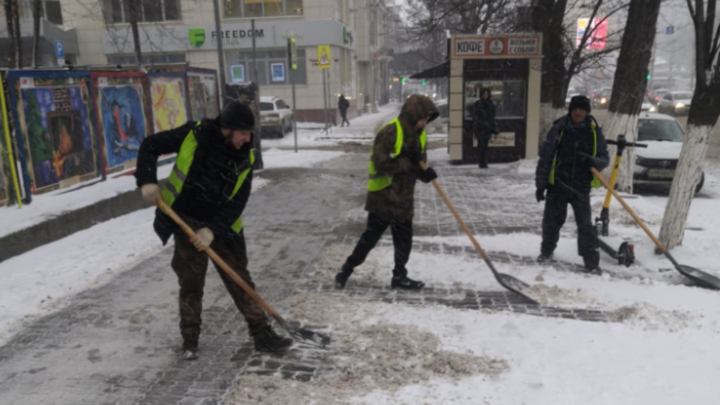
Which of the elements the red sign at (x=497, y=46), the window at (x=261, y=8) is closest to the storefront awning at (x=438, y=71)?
the red sign at (x=497, y=46)

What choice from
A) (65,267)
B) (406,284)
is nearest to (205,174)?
(406,284)

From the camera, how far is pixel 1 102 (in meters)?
6.67

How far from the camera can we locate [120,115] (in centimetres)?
929

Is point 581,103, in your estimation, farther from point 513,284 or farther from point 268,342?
point 268,342

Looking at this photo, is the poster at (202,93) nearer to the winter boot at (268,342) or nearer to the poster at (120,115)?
the poster at (120,115)

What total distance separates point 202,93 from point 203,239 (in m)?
9.15

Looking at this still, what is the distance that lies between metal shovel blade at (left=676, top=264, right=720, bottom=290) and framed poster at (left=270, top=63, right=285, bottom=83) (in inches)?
985

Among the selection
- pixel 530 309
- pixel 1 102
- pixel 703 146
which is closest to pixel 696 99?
pixel 703 146

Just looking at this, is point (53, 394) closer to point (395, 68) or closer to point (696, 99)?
point (696, 99)

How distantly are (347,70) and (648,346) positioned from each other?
30163 millimetres

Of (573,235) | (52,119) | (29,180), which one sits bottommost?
(573,235)

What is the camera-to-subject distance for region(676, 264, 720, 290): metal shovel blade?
523 centimetres

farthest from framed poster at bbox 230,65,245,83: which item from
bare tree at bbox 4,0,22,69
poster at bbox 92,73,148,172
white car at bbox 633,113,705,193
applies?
white car at bbox 633,113,705,193

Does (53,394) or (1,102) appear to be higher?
(1,102)
